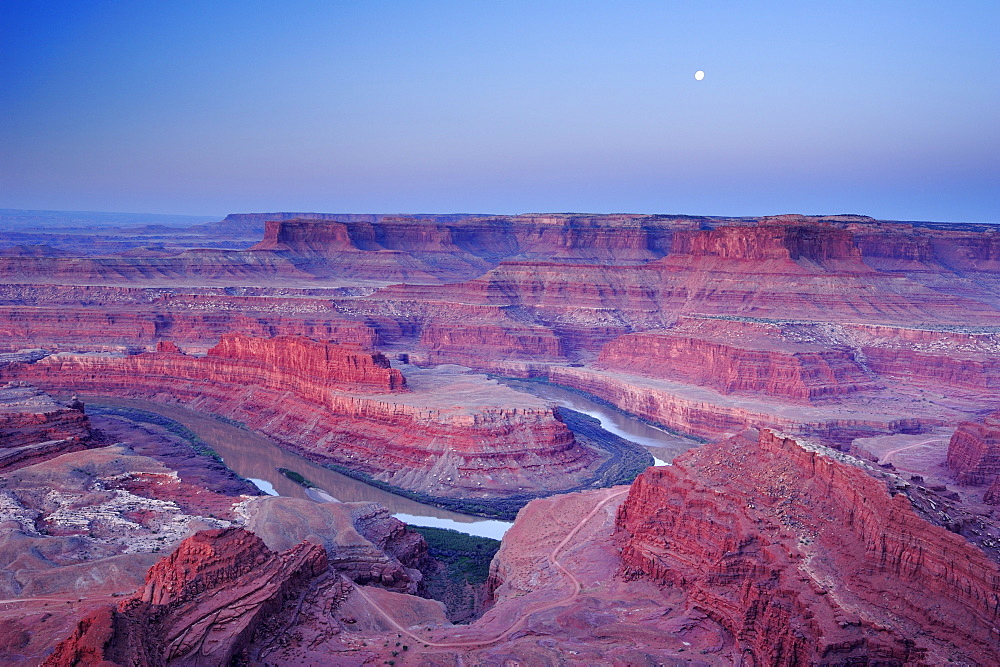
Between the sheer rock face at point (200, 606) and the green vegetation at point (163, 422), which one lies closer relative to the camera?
the sheer rock face at point (200, 606)

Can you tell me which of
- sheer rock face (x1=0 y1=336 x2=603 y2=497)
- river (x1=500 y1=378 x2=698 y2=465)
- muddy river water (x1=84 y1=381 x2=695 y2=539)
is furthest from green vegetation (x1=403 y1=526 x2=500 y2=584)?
river (x1=500 y1=378 x2=698 y2=465)

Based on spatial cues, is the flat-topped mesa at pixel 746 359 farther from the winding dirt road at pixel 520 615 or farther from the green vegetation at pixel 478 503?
the winding dirt road at pixel 520 615

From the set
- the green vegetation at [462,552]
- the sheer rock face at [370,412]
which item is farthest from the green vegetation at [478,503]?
the green vegetation at [462,552]

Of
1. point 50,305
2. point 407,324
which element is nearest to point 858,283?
point 407,324

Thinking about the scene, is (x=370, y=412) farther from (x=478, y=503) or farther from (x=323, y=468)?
(x=478, y=503)

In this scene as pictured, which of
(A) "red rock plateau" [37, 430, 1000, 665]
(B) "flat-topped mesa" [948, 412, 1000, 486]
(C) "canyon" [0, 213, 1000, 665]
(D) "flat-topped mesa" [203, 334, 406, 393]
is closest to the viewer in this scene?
(A) "red rock plateau" [37, 430, 1000, 665]

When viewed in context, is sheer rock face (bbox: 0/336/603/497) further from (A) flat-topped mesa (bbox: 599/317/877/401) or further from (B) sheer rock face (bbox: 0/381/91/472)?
(A) flat-topped mesa (bbox: 599/317/877/401)
